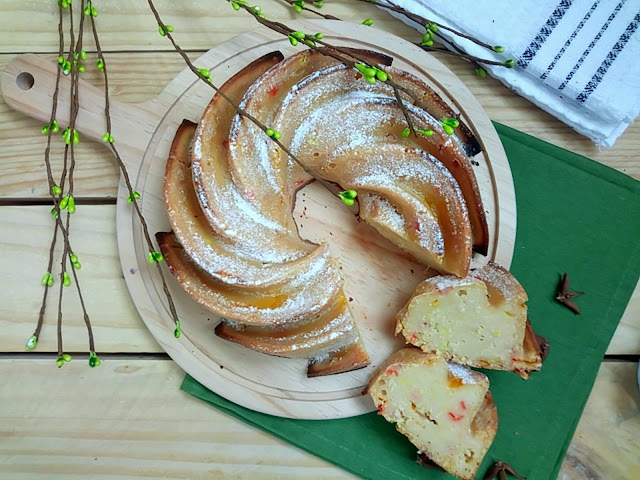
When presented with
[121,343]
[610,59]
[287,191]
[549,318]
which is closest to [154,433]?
[121,343]

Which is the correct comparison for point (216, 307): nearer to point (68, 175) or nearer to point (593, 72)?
point (68, 175)

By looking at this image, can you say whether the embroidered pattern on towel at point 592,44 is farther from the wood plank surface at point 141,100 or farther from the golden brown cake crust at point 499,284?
the golden brown cake crust at point 499,284

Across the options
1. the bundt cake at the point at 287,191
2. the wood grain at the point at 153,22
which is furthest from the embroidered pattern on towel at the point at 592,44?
the wood grain at the point at 153,22

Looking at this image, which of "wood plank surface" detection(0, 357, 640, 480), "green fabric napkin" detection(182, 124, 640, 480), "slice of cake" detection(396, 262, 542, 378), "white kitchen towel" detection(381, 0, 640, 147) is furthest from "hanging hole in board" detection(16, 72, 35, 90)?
"slice of cake" detection(396, 262, 542, 378)

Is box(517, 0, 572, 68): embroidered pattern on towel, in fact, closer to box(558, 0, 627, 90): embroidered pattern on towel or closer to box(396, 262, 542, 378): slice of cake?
box(558, 0, 627, 90): embroidered pattern on towel

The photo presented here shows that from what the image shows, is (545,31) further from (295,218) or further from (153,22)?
(153,22)

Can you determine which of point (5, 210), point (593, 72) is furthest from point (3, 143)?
point (593, 72)

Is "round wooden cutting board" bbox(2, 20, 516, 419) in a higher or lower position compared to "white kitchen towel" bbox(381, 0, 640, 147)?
lower
